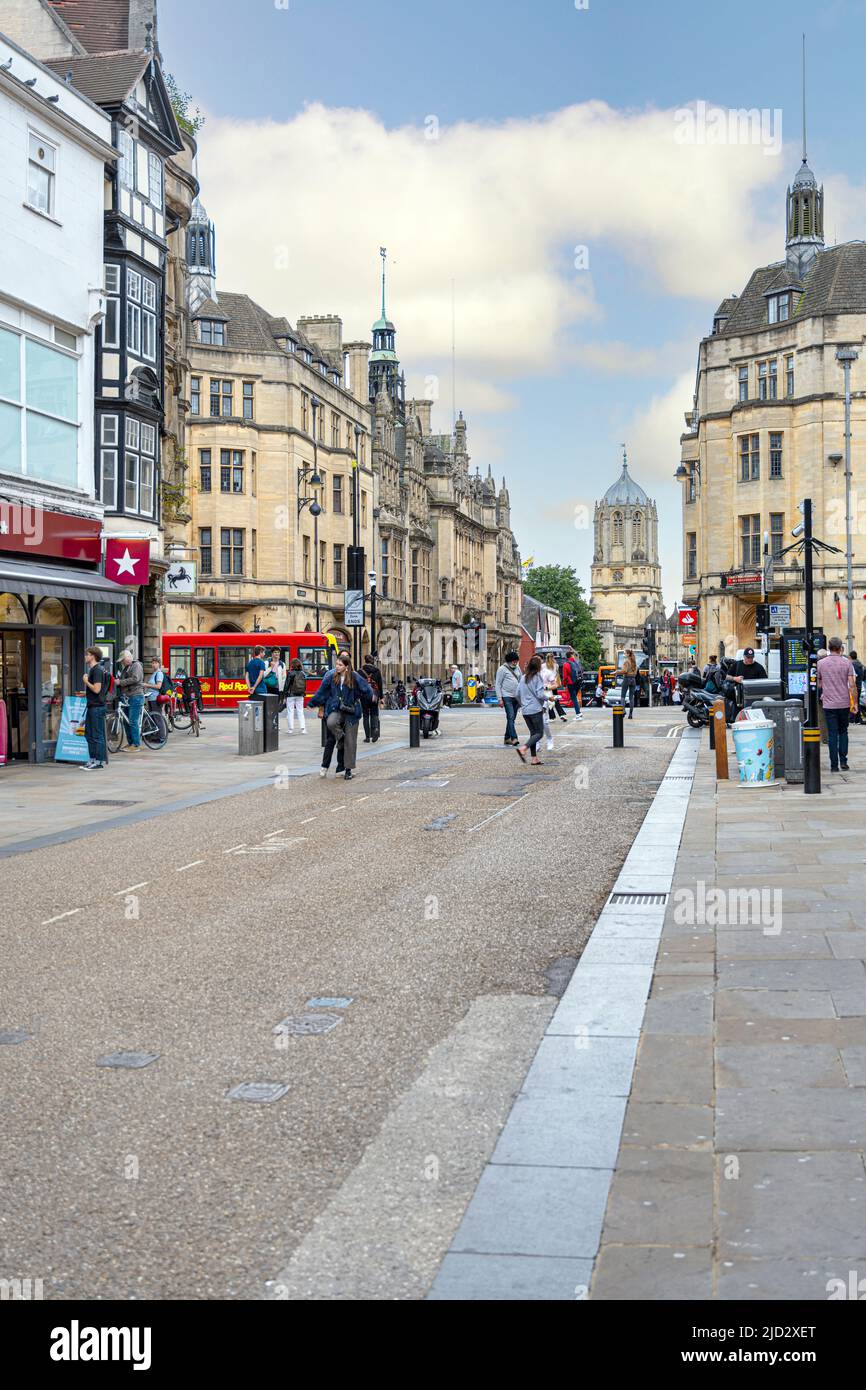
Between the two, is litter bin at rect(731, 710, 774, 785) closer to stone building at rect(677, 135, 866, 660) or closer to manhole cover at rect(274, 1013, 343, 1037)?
manhole cover at rect(274, 1013, 343, 1037)

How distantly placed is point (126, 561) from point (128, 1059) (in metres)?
20.0

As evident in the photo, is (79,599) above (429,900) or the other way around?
above

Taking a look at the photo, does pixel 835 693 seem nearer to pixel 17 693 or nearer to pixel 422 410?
pixel 17 693

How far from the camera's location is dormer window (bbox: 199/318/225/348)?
56594mm

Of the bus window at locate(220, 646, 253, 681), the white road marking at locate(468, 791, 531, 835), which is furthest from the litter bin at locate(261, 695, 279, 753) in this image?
the bus window at locate(220, 646, 253, 681)

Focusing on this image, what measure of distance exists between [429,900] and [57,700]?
15.3 metres

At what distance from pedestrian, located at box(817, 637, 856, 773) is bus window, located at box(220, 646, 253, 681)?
1209 inches

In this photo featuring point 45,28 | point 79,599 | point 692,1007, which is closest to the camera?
point 692,1007

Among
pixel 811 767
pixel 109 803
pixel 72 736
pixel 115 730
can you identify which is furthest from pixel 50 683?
pixel 811 767
